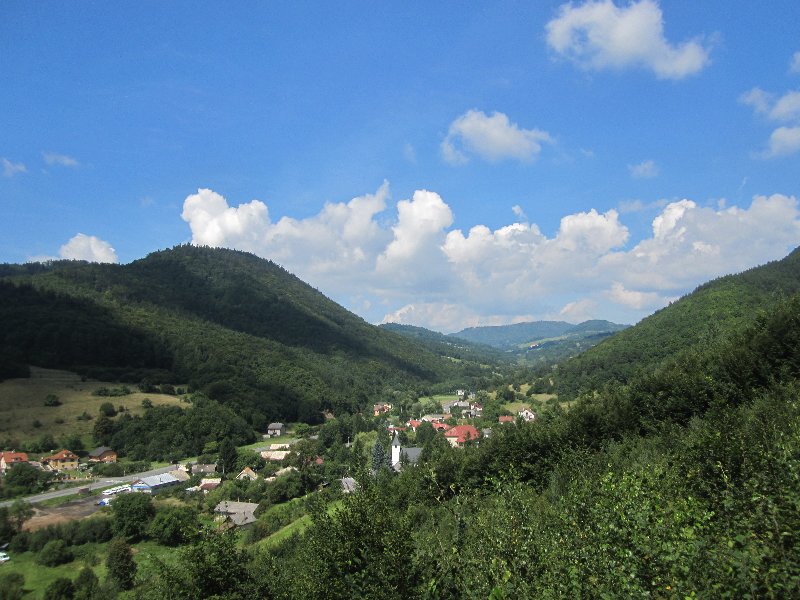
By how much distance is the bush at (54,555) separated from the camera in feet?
140

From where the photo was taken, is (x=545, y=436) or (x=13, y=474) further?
(x=13, y=474)

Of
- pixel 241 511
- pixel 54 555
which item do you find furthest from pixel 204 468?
pixel 54 555

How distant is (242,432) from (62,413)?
36.5 meters

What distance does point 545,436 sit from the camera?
3014 centimetres

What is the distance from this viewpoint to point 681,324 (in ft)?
359

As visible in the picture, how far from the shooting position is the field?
8275 cm

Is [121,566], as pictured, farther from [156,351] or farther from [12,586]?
[156,351]

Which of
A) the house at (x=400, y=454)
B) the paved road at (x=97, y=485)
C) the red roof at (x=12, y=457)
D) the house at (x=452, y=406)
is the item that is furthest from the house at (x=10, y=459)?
the house at (x=452, y=406)

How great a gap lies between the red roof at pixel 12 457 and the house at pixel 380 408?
3110 inches

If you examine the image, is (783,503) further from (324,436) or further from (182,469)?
(324,436)

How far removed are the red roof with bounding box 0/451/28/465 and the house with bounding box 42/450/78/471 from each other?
2.93 meters

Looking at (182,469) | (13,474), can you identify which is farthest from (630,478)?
(13,474)

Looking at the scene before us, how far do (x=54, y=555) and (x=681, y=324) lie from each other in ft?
419

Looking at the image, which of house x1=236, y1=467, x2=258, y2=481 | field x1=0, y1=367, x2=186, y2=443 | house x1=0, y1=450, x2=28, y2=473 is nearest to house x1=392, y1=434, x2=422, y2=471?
house x1=236, y1=467, x2=258, y2=481
